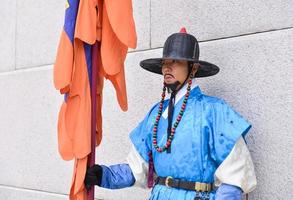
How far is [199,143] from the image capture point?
2508 mm

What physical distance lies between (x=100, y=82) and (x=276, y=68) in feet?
3.39

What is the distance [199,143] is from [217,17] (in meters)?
1.01

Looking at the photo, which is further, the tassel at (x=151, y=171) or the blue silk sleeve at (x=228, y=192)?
A: the tassel at (x=151, y=171)

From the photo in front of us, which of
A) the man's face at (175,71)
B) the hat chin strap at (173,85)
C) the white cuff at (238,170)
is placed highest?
the man's face at (175,71)

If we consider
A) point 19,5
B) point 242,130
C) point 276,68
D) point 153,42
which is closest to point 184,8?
point 153,42

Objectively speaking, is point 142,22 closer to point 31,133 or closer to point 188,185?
point 188,185

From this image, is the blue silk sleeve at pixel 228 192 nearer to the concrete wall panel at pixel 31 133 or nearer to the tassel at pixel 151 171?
the tassel at pixel 151 171

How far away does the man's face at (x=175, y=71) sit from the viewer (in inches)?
104

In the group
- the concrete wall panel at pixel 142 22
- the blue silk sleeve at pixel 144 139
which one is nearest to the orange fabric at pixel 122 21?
the blue silk sleeve at pixel 144 139

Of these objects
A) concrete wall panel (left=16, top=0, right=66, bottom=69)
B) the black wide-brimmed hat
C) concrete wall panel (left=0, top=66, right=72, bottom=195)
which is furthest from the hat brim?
concrete wall panel (left=16, top=0, right=66, bottom=69)

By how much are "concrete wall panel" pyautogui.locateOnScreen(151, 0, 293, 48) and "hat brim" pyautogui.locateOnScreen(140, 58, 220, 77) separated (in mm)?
396

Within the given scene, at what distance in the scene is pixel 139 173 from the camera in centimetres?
284

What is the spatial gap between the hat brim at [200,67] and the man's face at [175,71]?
0.07 metres

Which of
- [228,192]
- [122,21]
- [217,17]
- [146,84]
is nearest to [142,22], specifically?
[146,84]
